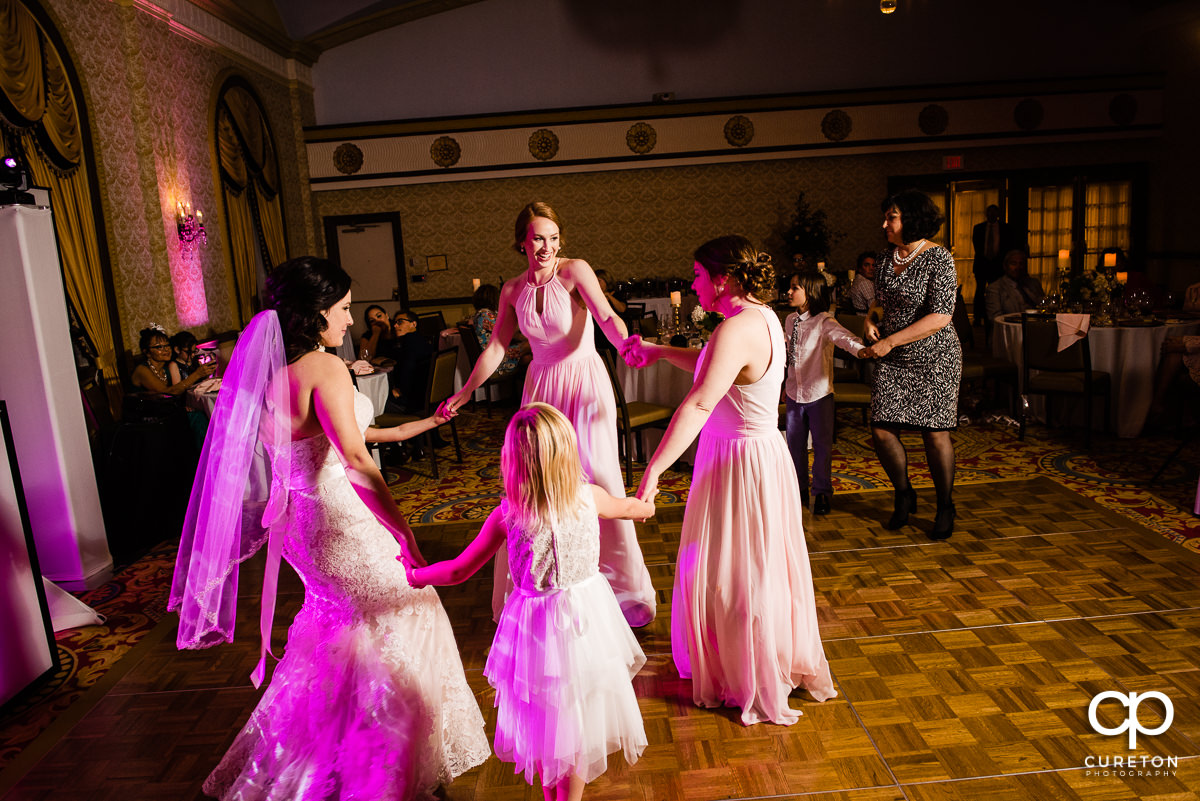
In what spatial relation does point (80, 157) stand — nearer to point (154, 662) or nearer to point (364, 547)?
point (154, 662)

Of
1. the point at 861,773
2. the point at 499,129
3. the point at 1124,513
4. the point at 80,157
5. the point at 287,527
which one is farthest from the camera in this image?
the point at 499,129

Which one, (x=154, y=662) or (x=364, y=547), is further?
(x=154, y=662)

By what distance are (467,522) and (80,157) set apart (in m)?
4.07

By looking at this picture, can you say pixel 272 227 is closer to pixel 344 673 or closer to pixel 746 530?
pixel 344 673

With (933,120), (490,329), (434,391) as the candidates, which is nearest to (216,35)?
(490,329)

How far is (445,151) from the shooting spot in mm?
11430

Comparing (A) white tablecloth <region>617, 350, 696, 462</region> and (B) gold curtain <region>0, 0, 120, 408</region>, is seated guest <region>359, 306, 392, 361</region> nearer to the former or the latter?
(B) gold curtain <region>0, 0, 120, 408</region>

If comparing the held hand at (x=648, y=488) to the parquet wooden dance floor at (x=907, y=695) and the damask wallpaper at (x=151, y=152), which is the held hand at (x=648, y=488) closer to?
the parquet wooden dance floor at (x=907, y=695)

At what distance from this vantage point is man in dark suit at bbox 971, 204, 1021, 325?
35.0ft

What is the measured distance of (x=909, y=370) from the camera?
13.0ft

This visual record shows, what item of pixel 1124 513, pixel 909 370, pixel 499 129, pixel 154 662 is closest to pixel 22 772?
pixel 154 662

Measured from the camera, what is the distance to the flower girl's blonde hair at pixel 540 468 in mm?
1920

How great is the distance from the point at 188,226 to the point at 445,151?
15.3 feet

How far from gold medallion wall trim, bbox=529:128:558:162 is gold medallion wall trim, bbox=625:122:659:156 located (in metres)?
1.03
